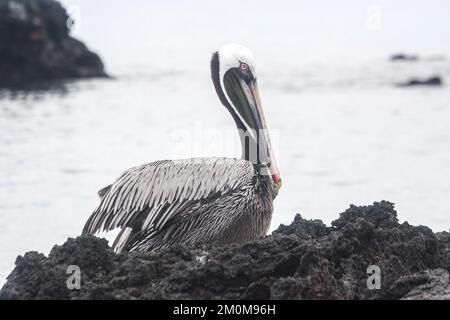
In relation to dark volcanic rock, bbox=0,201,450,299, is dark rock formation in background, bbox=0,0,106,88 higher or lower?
higher

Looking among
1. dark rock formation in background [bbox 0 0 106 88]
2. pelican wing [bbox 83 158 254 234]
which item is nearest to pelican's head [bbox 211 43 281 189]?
pelican wing [bbox 83 158 254 234]

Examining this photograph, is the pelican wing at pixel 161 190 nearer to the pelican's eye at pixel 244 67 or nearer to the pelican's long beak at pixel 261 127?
the pelican's long beak at pixel 261 127

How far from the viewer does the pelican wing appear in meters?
5.55

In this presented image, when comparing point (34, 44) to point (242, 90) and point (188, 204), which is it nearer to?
point (242, 90)

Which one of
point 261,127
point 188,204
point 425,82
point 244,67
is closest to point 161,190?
point 188,204

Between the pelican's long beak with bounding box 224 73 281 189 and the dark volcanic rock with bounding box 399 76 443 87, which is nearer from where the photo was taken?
the pelican's long beak with bounding box 224 73 281 189

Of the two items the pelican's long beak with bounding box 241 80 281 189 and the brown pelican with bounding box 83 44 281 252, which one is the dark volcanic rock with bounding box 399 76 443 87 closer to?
the pelican's long beak with bounding box 241 80 281 189

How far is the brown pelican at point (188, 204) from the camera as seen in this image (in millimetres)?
5547

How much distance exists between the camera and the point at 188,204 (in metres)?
5.56

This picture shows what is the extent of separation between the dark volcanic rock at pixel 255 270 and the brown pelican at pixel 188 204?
0.56 metres

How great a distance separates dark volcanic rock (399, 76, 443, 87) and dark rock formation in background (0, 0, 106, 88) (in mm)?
14198

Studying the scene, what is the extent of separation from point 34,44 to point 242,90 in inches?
1152

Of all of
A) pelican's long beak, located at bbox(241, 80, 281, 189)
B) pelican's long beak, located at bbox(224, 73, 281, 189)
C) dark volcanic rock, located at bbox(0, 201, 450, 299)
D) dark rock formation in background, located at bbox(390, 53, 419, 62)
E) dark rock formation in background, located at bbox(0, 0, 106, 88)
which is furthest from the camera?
dark rock formation in background, located at bbox(390, 53, 419, 62)
